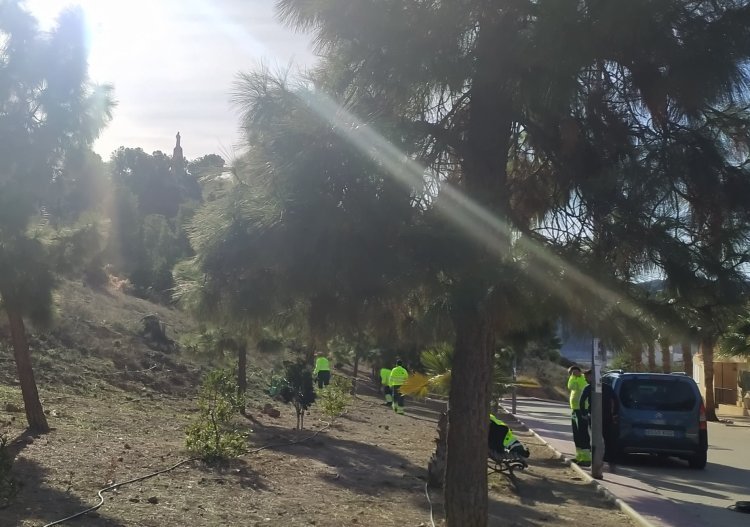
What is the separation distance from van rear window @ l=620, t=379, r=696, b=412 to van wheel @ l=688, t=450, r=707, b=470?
82cm

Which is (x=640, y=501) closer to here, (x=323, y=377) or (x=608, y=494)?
(x=608, y=494)

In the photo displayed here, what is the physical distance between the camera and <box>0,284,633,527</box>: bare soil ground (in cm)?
786

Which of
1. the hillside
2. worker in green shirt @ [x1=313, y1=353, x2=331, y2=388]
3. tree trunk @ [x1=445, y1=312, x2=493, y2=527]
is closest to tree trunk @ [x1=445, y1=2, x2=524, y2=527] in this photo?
tree trunk @ [x1=445, y1=312, x2=493, y2=527]

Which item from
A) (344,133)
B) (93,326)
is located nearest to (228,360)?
(93,326)

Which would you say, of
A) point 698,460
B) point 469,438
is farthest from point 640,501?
point 469,438

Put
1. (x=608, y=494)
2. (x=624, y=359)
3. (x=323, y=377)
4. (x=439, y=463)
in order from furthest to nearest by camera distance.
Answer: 1. (x=323, y=377)
2. (x=608, y=494)
3. (x=439, y=463)
4. (x=624, y=359)

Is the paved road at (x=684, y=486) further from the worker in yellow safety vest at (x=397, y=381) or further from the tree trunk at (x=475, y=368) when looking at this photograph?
the worker in yellow safety vest at (x=397, y=381)

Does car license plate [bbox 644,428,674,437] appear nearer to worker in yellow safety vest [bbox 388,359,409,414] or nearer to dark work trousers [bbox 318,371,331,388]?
worker in yellow safety vest [bbox 388,359,409,414]

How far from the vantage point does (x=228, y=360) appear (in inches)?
794

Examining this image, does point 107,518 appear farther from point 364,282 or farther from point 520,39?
point 520,39

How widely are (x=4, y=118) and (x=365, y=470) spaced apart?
22.2 feet

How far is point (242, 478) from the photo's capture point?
9.77 meters

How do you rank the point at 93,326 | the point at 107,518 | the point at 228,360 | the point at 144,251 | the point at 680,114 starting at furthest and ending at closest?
the point at 144,251 → the point at 93,326 → the point at 228,360 → the point at 107,518 → the point at 680,114

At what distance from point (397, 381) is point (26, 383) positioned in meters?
11.9
